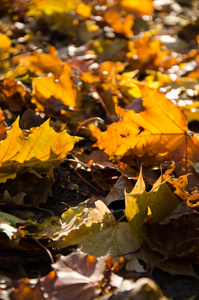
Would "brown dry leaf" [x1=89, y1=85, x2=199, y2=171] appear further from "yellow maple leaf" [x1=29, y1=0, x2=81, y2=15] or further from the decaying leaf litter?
"yellow maple leaf" [x1=29, y1=0, x2=81, y2=15]

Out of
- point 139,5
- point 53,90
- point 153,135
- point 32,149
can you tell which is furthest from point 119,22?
point 32,149

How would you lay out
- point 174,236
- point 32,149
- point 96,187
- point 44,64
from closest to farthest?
point 174,236, point 32,149, point 96,187, point 44,64

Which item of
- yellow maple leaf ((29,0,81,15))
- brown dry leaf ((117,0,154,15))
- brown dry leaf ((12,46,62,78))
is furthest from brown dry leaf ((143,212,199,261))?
brown dry leaf ((117,0,154,15))

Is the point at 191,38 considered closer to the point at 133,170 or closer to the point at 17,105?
the point at 17,105

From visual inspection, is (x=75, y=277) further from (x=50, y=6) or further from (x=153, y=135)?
(x=50, y=6)

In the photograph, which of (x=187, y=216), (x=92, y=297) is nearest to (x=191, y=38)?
(x=187, y=216)

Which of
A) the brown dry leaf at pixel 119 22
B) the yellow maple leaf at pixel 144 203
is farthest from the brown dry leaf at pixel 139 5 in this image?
the yellow maple leaf at pixel 144 203
